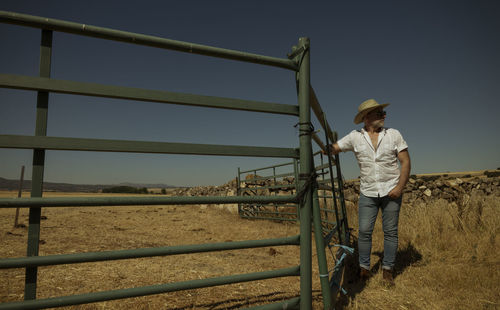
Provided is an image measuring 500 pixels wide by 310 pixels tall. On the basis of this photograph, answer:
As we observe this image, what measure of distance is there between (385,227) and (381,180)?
0.49 metres

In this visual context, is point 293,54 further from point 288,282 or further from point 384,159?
point 288,282

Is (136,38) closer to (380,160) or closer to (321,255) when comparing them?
(321,255)

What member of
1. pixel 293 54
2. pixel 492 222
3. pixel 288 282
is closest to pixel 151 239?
pixel 288 282

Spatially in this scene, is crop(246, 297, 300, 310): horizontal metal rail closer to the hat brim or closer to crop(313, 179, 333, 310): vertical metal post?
crop(313, 179, 333, 310): vertical metal post

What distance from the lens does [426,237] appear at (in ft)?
12.1

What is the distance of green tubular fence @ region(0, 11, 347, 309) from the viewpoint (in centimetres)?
106

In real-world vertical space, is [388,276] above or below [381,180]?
below

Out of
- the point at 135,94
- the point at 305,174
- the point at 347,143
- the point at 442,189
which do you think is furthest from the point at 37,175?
the point at 442,189

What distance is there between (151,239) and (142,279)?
9.41 feet

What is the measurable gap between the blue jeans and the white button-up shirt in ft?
0.36

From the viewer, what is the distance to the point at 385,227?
2.57 m

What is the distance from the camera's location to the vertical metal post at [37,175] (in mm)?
1069

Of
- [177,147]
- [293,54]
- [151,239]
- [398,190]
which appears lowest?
[151,239]

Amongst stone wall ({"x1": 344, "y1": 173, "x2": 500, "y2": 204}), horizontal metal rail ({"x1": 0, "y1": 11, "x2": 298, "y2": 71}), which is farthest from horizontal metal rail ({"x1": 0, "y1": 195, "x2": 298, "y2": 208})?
stone wall ({"x1": 344, "y1": 173, "x2": 500, "y2": 204})
